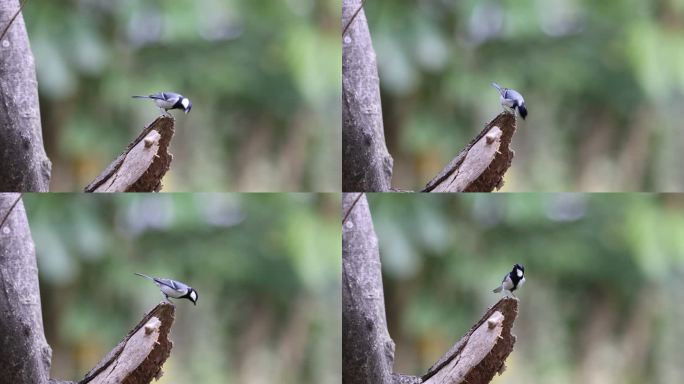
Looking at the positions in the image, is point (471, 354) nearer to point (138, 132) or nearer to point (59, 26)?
point (138, 132)

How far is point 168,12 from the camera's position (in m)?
3.96

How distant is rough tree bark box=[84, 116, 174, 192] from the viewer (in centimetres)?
390

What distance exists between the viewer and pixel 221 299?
3998mm

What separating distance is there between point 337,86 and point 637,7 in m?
1.15

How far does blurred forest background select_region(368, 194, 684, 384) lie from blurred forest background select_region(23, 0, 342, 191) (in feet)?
1.41

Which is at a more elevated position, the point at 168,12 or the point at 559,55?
the point at 559,55

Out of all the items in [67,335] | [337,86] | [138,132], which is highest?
[337,86]

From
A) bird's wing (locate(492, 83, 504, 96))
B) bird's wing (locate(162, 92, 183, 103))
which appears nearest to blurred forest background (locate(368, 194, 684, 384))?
bird's wing (locate(492, 83, 504, 96))

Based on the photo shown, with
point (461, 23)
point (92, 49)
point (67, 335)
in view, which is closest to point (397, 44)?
point (461, 23)

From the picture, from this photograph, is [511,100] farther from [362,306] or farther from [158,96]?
[158,96]

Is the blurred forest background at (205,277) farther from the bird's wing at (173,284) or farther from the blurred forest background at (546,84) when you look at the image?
the blurred forest background at (546,84)

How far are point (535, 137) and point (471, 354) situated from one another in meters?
0.83

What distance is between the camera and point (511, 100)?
3.92 meters

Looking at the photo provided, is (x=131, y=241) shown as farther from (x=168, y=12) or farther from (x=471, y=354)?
(x=471, y=354)
